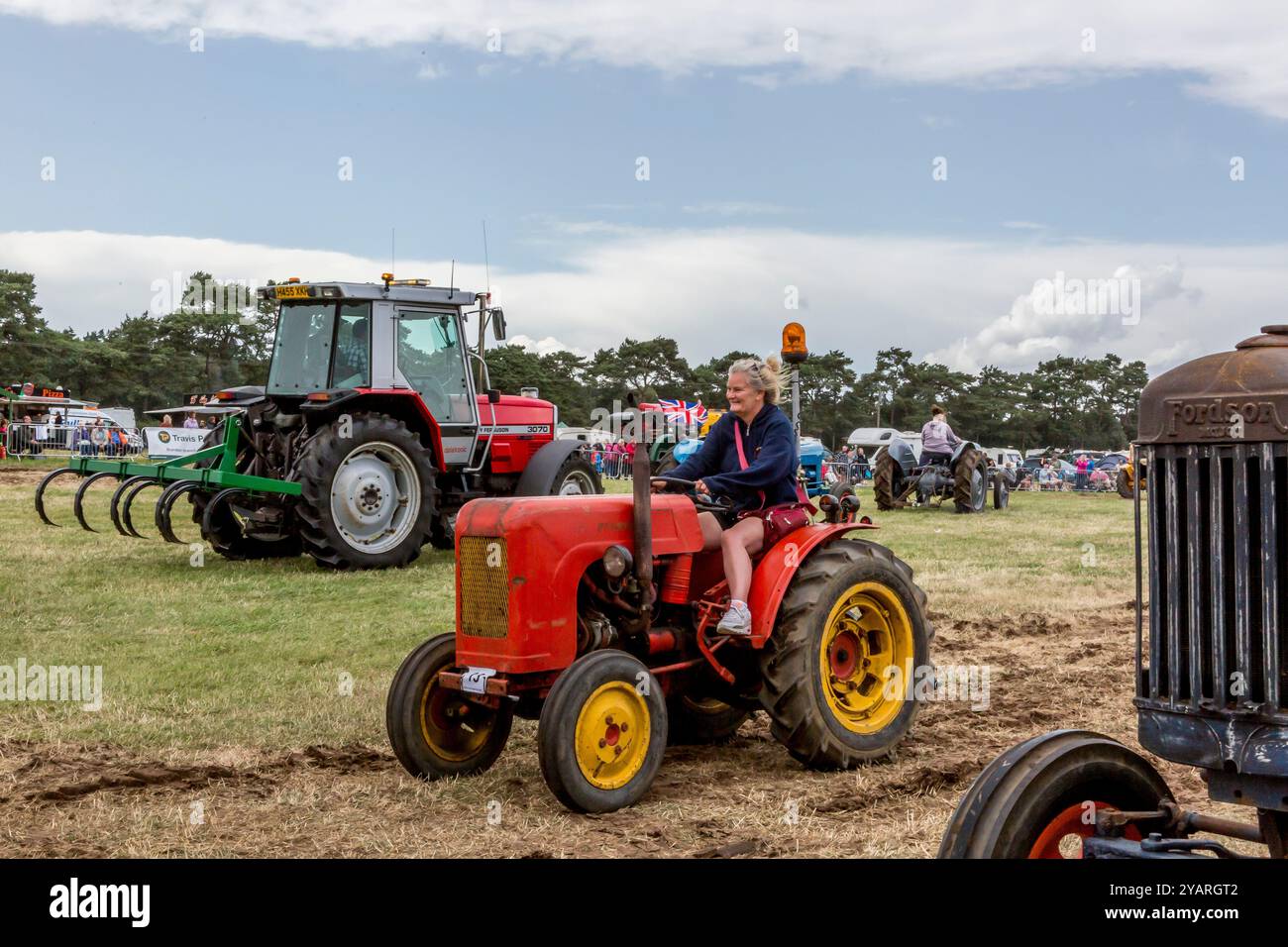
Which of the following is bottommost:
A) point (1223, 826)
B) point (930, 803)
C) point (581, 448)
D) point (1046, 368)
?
point (930, 803)

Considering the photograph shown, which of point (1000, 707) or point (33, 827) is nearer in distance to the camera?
point (33, 827)

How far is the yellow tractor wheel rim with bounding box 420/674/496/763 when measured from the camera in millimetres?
5195

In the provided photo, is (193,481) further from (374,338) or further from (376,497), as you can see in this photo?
(374,338)

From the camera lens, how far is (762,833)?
4.50m

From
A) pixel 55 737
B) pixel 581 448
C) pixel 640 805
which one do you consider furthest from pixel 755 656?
pixel 581 448

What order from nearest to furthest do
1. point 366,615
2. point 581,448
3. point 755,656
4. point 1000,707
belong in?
point 755,656 → point 1000,707 → point 366,615 → point 581,448

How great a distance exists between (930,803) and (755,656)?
0.94 meters

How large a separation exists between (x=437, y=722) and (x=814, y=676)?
1531mm

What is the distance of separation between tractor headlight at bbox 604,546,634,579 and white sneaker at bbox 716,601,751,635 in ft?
1.65

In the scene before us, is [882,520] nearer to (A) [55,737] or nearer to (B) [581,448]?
(B) [581,448]

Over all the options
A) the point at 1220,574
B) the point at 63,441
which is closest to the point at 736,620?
the point at 1220,574

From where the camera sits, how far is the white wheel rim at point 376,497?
11.5 metres

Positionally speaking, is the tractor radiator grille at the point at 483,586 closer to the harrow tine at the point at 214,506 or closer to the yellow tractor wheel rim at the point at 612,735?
the yellow tractor wheel rim at the point at 612,735

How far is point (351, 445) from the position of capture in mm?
11445
